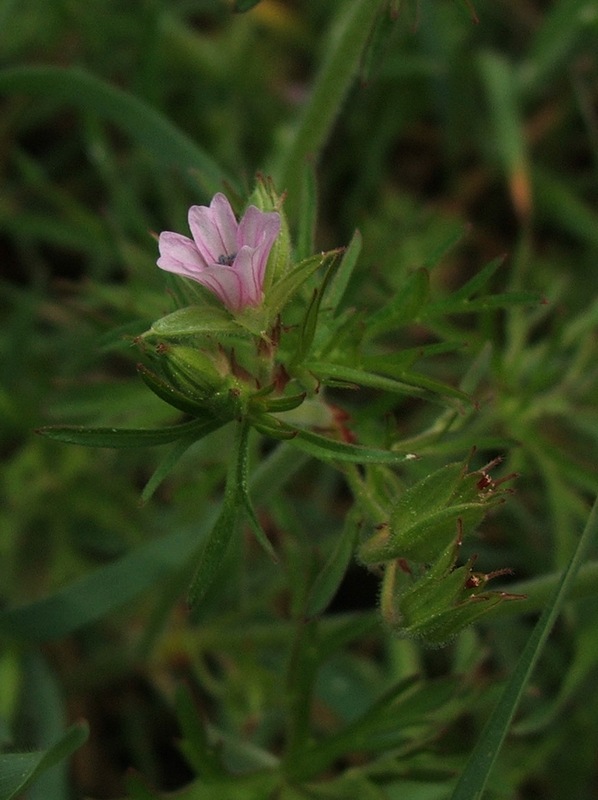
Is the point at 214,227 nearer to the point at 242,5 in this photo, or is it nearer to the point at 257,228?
the point at 257,228

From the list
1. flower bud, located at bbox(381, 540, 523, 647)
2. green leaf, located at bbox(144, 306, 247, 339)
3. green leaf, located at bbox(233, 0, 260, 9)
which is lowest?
flower bud, located at bbox(381, 540, 523, 647)

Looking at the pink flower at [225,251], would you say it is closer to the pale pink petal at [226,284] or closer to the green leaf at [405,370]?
the pale pink petal at [226,284]

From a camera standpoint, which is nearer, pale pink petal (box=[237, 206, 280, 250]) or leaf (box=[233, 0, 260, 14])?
pale pink petal (box=[237, 206, 280, 250])

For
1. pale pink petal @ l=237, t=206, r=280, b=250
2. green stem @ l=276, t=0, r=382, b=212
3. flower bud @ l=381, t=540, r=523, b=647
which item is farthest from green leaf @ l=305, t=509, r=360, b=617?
green stem @ l=276, t=0, r=382, b=212

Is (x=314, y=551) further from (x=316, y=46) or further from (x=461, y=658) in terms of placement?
(x=316, y=46)

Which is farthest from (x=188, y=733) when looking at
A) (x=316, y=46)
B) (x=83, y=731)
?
(x=316, y=46)

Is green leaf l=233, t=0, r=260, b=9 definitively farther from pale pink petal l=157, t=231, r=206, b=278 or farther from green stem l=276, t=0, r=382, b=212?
pale pink petal l=157, t=231, r=206, b=278
